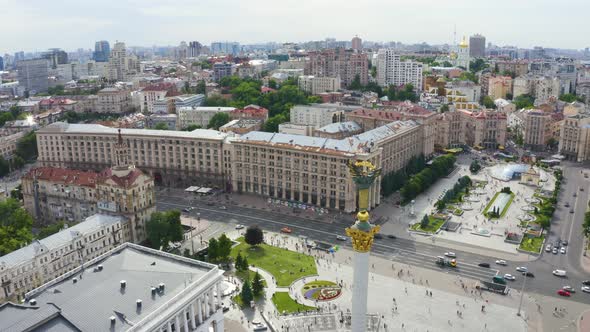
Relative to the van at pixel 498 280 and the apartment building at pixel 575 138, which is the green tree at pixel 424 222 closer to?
the van at pixel 498 280

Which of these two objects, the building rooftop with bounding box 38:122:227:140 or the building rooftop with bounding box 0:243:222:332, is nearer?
the building rooftop with bounding box 0:243:222:332

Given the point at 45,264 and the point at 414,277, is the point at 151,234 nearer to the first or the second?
the point at 45,264

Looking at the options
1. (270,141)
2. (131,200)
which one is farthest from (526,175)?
(131,200)

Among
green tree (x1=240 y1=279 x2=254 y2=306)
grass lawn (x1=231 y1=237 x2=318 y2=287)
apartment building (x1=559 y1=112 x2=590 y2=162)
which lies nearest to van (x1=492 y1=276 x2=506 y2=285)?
grass lawn (x1=231 y1=237 x2=318 y2=287)

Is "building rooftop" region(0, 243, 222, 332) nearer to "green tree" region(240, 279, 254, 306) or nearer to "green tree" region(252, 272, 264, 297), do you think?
"green tree" region(240, 279, 254, 306)

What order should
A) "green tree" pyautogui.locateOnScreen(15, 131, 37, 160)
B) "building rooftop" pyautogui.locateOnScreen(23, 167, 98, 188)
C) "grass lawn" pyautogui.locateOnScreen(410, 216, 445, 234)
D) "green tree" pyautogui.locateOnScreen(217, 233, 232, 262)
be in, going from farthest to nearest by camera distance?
"green tree" pyautogui.locateOnScreen(15, 131, 37, 160) < "building rooftop" pyautogui.locateOnScreen(23, 167, 98, 188) < "grass lawn" pyautogui.locateOnScreen(410, 216, 445, 234) < "green tree" pyautogui.locateOnScreen(217, 233, 232, 262)
